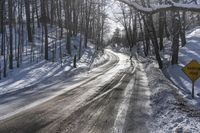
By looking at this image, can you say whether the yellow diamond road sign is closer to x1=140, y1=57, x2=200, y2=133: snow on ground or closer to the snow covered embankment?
x1=140, y1=57, x2=200, y2=133: snow on ground

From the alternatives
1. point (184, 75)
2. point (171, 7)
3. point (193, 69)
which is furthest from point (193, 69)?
point (184, 75)

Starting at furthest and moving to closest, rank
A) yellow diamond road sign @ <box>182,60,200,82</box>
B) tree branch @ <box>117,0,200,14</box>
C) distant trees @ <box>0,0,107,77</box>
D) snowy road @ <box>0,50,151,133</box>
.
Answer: distant trees @ <box>0,0,107,77</box> < yellow diamond road sign @ <box>182,60,200,82</box> < snowy road @ <box>0,50,151,133</box> < tree branch @ <box>117,0,200,14</box>

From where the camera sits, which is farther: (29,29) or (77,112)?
(29,29)

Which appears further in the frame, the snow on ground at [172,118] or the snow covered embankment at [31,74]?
the snow covered embankment at [31,74]

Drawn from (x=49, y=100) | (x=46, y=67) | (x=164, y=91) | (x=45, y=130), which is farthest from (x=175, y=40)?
(x=45, y=130)

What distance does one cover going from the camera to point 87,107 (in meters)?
13.5

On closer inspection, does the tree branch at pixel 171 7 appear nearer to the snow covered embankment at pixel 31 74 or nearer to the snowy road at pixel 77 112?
the snowy road at pixel 77 112

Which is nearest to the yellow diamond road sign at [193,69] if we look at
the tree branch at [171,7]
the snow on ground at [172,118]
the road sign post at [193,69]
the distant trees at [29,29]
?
the road sign post at [193,69]

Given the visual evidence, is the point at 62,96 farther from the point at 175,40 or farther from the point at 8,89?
the point at 175,40

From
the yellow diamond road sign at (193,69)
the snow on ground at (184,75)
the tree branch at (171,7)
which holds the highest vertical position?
the tree branch at (171,7)

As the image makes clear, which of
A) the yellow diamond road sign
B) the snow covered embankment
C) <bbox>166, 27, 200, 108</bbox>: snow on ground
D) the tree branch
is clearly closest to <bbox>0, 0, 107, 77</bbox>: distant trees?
the snow covered embankment

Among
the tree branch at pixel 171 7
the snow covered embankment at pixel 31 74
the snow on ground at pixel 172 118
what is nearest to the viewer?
the tree branch at pixel 171 7

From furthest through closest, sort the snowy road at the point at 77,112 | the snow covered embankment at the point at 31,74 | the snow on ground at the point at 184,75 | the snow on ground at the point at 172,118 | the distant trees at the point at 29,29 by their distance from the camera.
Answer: the distant trees at the point at 29,29 < the snow covered embankment at the point at 31,74 < the snow on ground at the point at 184,75 < the snow on ground at the point at 172,118 < the snowy road at the point at 77,112

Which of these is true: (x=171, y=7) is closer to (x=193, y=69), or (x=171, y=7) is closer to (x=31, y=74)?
(x=193, y=69)
